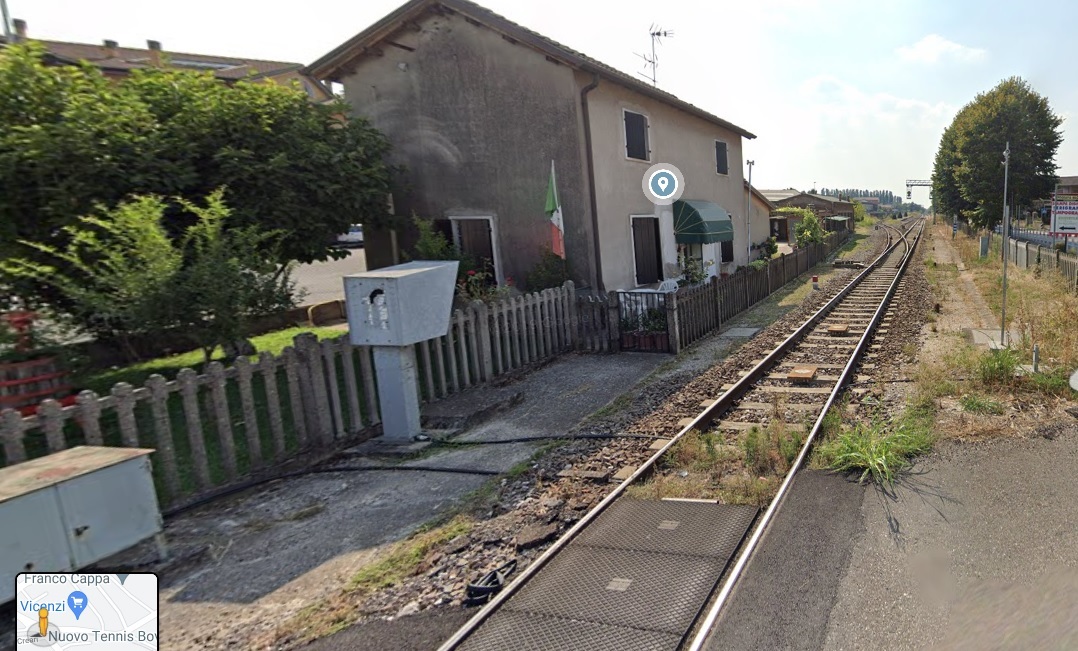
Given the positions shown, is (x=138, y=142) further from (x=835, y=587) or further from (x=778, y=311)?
(x=778, y=311)

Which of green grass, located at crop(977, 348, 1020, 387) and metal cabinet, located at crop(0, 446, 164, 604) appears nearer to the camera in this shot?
metal cabinet, located at crop(0, 446, 164, 604)

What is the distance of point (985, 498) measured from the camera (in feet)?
17.2

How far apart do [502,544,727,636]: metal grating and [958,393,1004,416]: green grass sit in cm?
477

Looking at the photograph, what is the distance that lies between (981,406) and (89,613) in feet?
28.0

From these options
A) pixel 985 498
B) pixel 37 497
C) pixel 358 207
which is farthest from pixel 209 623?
pixel 358 207

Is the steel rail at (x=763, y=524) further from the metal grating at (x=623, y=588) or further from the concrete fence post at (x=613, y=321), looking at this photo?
the concrete fence post at (x=613, y=321)

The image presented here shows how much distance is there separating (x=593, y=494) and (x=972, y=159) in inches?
1687

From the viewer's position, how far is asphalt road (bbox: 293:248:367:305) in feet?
70.1

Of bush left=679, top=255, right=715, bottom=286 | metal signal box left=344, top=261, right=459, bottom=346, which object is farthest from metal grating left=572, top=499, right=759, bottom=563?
bush left=679, top=255, right=715, bottom=286

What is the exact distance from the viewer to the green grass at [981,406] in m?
7.27

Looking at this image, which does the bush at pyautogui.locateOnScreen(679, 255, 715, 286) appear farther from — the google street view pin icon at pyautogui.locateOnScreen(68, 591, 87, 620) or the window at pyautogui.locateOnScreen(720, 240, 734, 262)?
the google street view pin icon at pyautogui.locateOnScreen(68, 591, 87, 620)

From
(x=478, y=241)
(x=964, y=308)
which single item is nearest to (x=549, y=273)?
(x=478, y=241)

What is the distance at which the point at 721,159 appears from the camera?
23.3 meters

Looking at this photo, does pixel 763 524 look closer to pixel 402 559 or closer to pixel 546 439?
pixel 402 559
